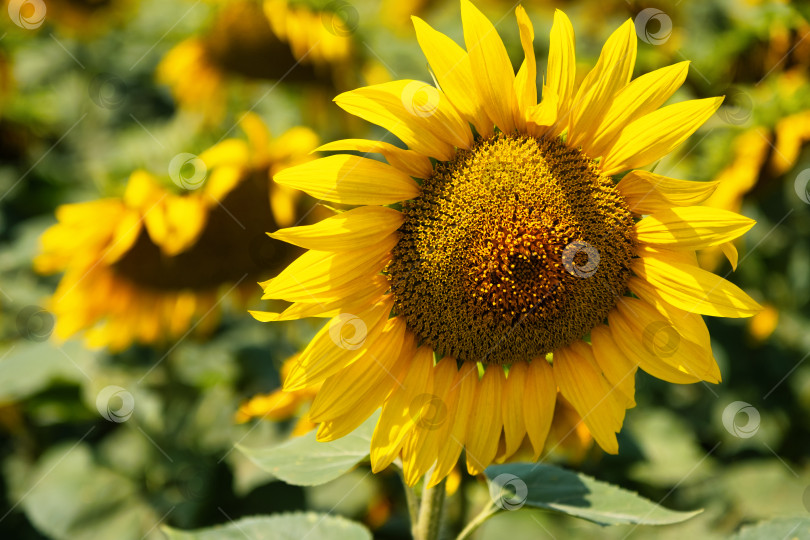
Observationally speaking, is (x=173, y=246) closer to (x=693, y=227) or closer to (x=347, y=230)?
(x=347, y=230)

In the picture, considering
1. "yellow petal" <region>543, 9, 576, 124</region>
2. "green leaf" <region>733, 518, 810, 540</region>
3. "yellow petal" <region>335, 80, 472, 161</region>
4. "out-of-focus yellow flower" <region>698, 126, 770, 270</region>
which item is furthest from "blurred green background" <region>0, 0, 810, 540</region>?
"yellow petal" <region>543, 9, 576, 124</region>

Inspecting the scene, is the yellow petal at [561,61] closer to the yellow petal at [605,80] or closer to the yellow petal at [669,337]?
the yellow petal at [605,80]

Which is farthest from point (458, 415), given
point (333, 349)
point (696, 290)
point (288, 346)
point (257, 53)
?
point (257, 53)

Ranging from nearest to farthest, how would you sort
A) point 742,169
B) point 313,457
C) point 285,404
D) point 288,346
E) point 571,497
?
1. point 571,497
2. point 313,457
3. point 285,404
4. point 742,169
5. point 288,346

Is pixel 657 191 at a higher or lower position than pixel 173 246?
lower

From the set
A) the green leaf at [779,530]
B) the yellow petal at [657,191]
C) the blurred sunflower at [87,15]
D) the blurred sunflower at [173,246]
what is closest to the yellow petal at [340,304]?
the yellow petal at [657,191]

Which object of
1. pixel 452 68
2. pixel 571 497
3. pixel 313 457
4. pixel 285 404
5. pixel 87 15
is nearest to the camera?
pixel 452 68
